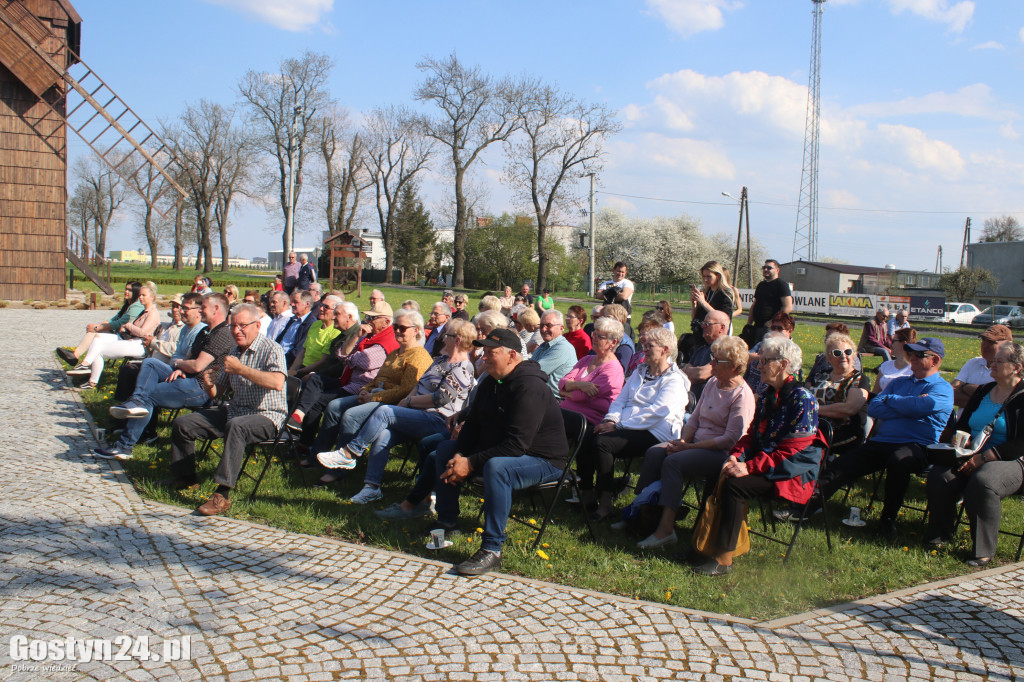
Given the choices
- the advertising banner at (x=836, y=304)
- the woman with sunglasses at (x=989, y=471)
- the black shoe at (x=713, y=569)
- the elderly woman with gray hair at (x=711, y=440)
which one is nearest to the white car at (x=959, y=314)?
the advertising banner at (x=836, y=304)

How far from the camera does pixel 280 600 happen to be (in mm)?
4062

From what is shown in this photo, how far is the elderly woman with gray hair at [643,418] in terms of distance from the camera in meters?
5.50

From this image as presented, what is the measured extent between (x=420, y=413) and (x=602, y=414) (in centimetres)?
146

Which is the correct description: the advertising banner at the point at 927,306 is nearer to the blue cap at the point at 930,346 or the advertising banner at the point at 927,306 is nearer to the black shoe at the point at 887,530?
the blue cap at the point at 930,346

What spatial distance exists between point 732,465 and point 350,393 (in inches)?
142

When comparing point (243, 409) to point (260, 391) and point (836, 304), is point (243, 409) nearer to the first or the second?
point (260, 391)

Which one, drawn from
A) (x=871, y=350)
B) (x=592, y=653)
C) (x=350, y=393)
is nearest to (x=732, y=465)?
(x=592, y=653)

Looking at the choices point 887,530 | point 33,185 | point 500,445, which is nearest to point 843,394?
point 887,530

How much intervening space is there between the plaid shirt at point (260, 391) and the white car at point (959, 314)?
1454 inches

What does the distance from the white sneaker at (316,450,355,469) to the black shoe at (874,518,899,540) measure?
3.85 m

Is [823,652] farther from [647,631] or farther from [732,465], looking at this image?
[732,465]

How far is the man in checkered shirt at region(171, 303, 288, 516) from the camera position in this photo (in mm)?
5695

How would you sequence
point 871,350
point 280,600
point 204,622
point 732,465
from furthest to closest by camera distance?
point 871,350 → point 732,465 → point 280,600 → point 204,622

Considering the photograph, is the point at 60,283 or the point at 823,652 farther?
the point at 60,283
